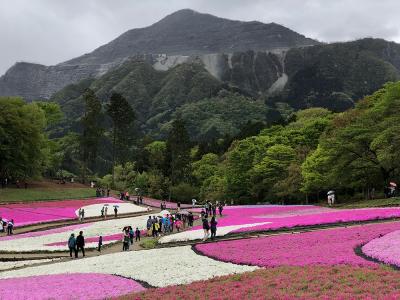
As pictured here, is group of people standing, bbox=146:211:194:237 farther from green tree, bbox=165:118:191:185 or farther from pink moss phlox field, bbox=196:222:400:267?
green tree, bbox=165:118:191:185

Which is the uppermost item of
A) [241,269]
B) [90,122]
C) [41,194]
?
[90,122]

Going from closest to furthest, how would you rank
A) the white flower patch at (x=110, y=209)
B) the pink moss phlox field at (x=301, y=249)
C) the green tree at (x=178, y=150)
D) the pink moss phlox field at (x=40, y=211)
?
1. the pink moss phlox field at (x=301, y=249)
2. the pink moss phlox field at (x=40, y=211)
3. the white flower patch at (x=110, y=209)
4. the green tree at (x=178, y=150)

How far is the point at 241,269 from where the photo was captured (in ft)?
72.3

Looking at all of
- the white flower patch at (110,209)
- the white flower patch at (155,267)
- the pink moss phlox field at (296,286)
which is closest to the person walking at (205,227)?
the white flower patch at (155,267)

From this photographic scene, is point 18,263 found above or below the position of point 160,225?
below

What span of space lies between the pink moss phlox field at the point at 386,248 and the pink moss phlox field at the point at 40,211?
140 ft

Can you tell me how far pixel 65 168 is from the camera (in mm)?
149750

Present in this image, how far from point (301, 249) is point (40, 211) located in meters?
46.3

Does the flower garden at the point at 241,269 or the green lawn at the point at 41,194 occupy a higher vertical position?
the green lawn at the point at 41,194

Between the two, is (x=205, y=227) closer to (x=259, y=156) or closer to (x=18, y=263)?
(x=18, y=263)

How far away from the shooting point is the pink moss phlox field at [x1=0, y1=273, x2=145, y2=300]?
19797 millimetres

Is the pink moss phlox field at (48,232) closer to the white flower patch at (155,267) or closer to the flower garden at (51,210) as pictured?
the flower garden at (51,210)

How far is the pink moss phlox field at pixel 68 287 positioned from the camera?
19.8 metres

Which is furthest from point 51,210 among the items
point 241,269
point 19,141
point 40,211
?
point 241,269
